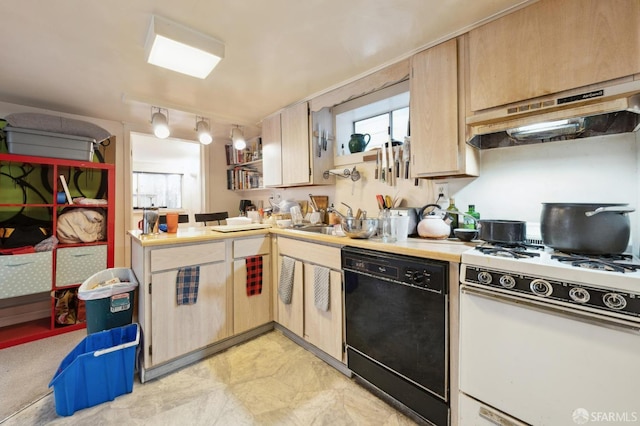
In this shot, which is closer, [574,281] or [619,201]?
[574,281]

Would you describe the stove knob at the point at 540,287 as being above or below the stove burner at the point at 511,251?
below

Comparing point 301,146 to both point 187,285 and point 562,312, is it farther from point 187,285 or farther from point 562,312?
point 562,312

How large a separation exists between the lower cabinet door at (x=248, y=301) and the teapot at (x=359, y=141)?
1.30 meters

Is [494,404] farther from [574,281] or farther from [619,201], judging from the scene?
[619,201]

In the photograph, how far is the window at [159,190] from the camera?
666cm

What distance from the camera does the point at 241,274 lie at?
224cm

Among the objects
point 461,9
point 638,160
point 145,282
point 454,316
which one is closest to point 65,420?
point 145,282

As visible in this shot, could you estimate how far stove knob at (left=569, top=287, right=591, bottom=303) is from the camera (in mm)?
951

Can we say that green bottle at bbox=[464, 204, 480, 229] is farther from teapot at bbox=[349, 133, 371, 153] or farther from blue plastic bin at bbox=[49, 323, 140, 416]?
blue plastic bin at bbox=[49, 323, 140, 416]

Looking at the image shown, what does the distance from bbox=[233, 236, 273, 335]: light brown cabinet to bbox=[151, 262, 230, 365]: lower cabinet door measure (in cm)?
9

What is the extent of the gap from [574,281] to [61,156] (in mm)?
3795

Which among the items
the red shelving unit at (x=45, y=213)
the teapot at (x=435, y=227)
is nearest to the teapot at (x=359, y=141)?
the teapot at (x=435, y=227)

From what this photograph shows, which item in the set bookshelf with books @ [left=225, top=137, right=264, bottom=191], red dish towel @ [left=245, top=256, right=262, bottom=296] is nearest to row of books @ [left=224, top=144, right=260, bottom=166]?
bookshelf with books @ [left=225, top=137, right=264, bottom=191]

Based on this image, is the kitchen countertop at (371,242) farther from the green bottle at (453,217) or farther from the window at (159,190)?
the window at (159,190)
